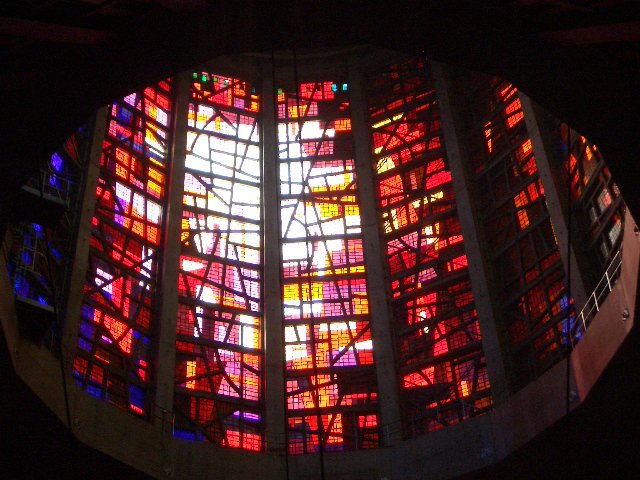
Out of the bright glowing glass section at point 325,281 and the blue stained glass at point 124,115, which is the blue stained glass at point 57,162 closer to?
the blue stained glass at point 124,115

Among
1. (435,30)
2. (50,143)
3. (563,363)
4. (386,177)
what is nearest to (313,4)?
(435,30)

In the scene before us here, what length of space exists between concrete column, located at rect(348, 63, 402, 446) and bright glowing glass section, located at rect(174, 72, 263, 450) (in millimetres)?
2764

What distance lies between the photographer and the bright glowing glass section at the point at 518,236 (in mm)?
22109

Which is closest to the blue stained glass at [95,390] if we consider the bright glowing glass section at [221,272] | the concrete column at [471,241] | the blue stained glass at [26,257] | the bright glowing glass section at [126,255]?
the bright glowing glass section at [126,255]

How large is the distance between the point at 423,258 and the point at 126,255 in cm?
719

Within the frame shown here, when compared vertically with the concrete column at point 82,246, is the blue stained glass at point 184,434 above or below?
below

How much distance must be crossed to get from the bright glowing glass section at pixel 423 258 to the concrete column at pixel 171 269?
519 centimetres

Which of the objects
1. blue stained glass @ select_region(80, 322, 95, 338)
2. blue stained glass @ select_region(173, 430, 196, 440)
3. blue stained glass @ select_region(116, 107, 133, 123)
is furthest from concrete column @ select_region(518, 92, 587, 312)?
blue stained glass @ select_region(80, 322, 95, 338)

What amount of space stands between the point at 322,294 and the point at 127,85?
39.5ft

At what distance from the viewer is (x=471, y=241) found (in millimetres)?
24469

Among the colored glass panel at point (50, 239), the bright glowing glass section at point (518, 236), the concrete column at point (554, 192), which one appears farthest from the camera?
the bright glowing glass section at point (518, 236)

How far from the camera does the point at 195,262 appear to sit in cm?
2550

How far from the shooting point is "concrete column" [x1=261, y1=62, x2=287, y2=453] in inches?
914

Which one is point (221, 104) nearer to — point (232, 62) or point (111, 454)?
point (232, 62)
